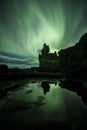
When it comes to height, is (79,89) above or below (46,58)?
below

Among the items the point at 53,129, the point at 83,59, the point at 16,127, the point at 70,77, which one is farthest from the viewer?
the point at 83,59

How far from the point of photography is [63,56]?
97938mm

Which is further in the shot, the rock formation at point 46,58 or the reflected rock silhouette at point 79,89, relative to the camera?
the rock formation at point 46,58

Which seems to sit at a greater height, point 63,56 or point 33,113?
point 63,56

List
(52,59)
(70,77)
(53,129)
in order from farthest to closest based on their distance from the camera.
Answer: (52,59), (70,77), (53,129)

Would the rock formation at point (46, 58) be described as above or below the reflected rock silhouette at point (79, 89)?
above

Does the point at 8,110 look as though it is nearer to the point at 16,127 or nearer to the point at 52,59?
the point at 16,127

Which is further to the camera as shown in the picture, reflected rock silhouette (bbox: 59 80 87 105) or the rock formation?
the rock formation

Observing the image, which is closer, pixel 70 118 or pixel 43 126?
pixel 43 126

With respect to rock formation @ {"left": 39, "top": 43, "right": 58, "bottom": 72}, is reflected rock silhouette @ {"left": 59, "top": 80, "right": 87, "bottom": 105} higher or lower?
lower

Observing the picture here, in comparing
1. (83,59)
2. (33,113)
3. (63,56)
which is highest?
(63,56)

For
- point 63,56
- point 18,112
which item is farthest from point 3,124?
point 63,56

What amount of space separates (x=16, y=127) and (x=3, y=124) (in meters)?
1.30

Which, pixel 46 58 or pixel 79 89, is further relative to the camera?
pixel 46 58
